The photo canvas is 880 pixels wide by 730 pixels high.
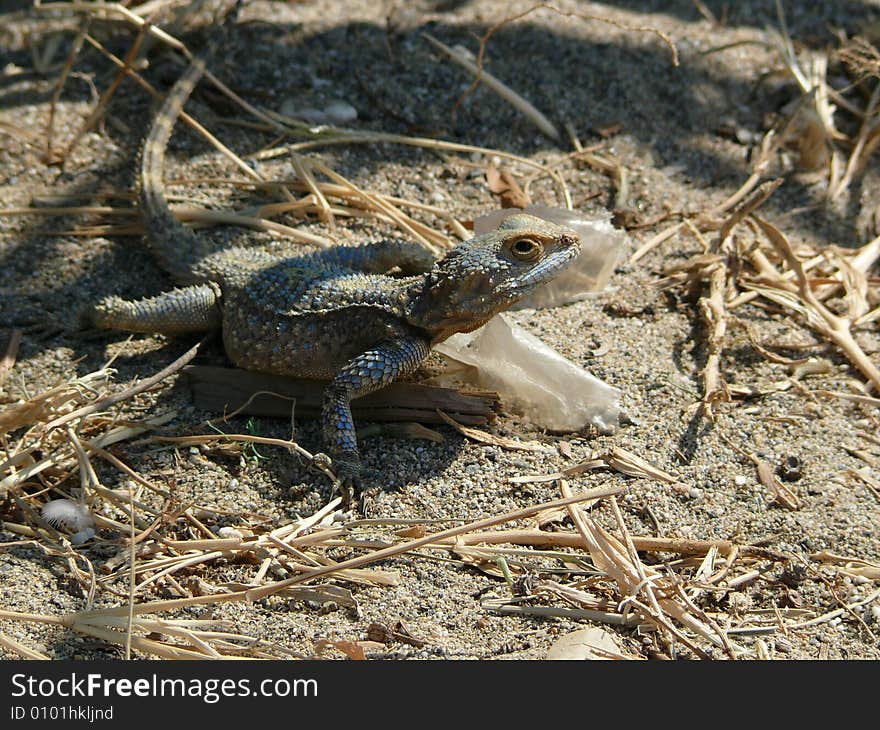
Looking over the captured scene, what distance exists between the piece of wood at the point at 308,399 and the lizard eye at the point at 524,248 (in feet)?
2.11

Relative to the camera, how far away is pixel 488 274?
4.14m

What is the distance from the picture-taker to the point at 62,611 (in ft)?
11.4

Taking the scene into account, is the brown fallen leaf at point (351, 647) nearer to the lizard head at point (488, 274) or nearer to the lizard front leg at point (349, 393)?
the lizard front leg at point (349, 393)

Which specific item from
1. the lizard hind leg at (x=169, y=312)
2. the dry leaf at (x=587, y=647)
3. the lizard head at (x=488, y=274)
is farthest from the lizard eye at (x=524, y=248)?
the dry leaf at (x=587, y=647)

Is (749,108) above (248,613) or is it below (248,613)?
above

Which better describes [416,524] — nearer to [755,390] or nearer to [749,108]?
[755,390]

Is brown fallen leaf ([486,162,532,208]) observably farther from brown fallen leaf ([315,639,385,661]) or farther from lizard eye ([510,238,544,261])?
brown fallen leaf ([315,639,385,661])

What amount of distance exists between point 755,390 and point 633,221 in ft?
4.54

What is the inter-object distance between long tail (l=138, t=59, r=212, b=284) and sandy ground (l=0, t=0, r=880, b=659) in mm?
239

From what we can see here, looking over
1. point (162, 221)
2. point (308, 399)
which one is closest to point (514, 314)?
point (308, 399)

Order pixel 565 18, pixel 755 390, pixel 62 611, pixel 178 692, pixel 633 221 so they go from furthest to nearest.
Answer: pixel 565 18 → pixel 633 221 → pixel 755 390 → pixel 62 611 → pixel 178 692

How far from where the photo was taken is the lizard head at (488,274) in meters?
4.16

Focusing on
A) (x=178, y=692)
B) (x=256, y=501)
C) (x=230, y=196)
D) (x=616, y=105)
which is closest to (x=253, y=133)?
(x=230, y=196)

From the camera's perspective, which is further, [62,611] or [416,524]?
[416,524]
